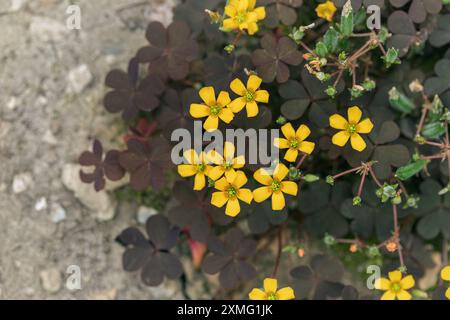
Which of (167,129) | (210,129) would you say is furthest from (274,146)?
(167,129)

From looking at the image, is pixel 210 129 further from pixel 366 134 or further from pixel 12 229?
pixel 12 229

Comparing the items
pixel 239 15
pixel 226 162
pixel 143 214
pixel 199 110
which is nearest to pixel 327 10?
pixel 239 15

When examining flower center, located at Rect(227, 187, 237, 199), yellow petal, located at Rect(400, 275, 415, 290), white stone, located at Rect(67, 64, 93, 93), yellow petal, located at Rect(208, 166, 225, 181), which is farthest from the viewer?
white stone, located at Rect(67, 64, 93, 93)

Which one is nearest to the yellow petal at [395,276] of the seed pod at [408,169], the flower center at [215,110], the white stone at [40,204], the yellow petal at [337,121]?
the seed pod at [408,169]

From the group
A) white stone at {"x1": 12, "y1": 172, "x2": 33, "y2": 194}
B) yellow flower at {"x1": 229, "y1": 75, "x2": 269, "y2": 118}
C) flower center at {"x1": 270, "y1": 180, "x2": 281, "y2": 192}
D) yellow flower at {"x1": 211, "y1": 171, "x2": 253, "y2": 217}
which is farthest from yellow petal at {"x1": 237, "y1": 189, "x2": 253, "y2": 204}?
white stone at {"x1": 12, "y1": 172, "x2": 33, "y2": 194}

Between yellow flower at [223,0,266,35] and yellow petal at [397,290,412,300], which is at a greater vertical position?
yellow flower at [223,0,266,35]

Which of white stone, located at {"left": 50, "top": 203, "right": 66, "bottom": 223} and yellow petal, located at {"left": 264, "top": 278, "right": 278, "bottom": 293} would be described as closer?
yellow petal, located at {"left": 264, "top": 278, "right": 278, "bottom": 293}

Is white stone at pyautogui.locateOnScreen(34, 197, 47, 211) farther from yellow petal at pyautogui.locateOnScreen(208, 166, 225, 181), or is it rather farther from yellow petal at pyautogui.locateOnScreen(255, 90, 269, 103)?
yellow petal at pyautogui.locateOnScreen(255, 90, 269, 103)
